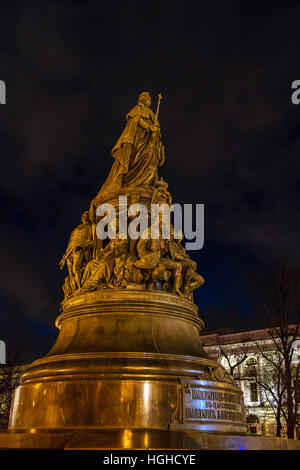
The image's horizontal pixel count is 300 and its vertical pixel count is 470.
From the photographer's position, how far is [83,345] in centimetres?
957

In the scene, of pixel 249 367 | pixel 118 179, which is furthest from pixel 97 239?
pixel 249 367

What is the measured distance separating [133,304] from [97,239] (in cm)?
240

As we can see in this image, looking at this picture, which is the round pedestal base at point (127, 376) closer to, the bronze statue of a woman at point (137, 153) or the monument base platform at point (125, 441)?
the monument base platform at point (125, 441)

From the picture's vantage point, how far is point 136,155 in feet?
42.5

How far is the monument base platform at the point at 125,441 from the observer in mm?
6984

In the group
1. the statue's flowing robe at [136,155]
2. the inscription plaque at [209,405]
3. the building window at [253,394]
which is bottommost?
the inscription plaque at [209,405]

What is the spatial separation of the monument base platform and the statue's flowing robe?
21.6 feet

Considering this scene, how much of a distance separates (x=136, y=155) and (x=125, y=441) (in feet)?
26.4

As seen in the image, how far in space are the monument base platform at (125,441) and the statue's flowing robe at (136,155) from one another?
6.57 meters

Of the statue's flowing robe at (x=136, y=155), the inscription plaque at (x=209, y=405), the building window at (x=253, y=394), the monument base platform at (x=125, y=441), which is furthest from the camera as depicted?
the building window at (x=253, y=394)

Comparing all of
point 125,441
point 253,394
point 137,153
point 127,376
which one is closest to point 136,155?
point 137,153

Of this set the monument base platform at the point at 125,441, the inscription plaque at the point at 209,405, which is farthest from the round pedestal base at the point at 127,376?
the monument base platform at the point at 125,441

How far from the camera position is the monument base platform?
6.98 m

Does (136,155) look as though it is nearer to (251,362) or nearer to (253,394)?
(251,362)
